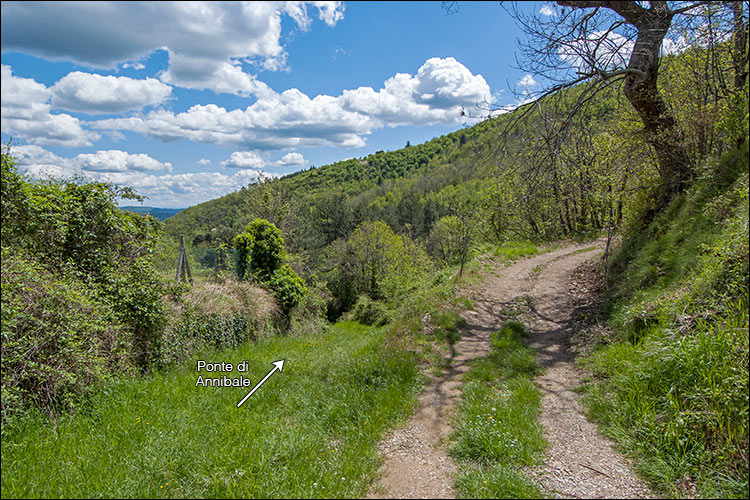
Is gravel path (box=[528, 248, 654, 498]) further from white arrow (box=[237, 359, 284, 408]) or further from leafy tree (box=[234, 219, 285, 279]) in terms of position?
leafy tree (box=[234, 219, 285, 279])

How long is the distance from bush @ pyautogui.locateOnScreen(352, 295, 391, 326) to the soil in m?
15.5

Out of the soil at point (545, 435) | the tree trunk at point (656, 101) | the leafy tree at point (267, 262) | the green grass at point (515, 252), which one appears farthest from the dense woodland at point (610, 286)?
the green grass at point (515, 252)

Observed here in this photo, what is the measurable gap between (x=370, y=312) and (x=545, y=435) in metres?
22.7

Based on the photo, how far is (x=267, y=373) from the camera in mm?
6684

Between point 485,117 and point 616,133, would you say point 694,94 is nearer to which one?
point 616,133

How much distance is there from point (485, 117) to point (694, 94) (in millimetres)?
4449

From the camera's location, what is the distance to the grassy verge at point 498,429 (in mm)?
3051

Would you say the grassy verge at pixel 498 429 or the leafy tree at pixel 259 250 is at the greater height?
the leafy tree at pixel 259 250

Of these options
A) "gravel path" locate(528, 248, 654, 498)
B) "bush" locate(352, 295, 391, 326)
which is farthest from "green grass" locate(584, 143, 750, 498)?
"bush" locate(352, 295, 391, 326)

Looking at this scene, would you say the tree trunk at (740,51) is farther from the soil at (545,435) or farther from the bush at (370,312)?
the bush at (370,312)

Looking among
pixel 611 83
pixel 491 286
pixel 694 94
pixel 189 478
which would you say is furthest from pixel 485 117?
pixel 189 478

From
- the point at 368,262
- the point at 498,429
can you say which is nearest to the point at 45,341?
the point at 498,429

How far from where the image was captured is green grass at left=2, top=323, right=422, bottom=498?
10.3 ft

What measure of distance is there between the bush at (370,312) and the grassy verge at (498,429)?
17074 millimetres
